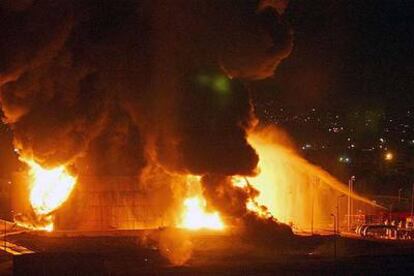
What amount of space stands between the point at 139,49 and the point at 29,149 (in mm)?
9198

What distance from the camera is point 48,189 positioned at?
4847 centimetres

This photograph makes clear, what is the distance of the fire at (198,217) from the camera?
1799 inches

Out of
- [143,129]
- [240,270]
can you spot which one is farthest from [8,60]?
[240,270]

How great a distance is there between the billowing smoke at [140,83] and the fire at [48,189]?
1116 millimetres

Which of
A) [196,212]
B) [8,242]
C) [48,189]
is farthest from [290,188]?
[8,242]

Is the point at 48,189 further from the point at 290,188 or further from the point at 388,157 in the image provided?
the point at 388,157

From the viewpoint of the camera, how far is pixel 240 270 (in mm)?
33531

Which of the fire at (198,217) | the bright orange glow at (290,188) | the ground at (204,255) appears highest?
the bright orange glow at (290,188)

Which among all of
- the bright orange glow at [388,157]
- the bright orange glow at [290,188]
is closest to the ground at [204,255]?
the bright orange glow at [290,188]

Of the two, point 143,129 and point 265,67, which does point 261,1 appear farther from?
point 143,129

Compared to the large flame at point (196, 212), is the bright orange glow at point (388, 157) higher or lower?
higher

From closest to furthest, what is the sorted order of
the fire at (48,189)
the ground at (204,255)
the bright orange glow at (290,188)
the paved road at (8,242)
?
the ground at (204,255) → the paved road at (8,242) → the fire at (48,189) → the bright orange glow at (290,188)

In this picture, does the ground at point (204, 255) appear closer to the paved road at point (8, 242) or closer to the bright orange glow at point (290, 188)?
the paved road at point (8, 242)

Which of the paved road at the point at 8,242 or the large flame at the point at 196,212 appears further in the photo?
the large flame at the point at 196,212
